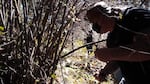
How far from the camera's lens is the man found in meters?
3.12

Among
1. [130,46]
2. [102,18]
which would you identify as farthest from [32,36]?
[130,46]

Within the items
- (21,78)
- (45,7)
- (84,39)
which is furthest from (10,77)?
(84,39)

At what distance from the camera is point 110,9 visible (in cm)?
339

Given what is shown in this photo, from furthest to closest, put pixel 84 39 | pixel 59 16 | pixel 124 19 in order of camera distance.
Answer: pixel 84 39 < pixel 59 16 < pixel 124 19

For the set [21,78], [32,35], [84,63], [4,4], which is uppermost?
[4,4]

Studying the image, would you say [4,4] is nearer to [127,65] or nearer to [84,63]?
[127,65]

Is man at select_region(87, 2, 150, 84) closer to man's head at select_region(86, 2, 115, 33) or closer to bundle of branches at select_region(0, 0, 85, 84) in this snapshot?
man's head at select_region(86, 2, 115, 33)

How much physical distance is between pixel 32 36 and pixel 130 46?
1.52 metres

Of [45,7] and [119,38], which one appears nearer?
[119,38]

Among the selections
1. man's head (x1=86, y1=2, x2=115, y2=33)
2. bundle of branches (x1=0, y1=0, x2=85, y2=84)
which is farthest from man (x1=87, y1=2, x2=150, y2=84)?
bundle of branches (x1=0, y1=0, x2=85, y2=84)

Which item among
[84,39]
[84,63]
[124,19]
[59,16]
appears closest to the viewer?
[124,19]

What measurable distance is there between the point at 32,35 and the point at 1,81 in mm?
562

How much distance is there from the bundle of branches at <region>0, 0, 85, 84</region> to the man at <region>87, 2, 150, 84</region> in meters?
1.13

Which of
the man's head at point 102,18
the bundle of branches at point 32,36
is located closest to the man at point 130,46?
the man's head at point 102,18
